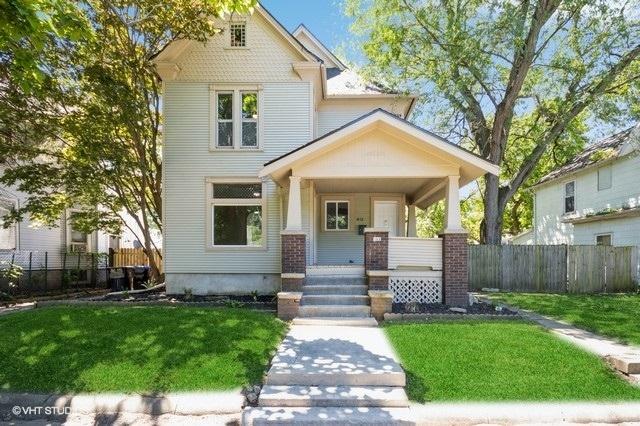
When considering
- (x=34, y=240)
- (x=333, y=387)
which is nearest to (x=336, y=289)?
(x=333, y=387)

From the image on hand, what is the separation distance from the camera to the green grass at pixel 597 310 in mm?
8234

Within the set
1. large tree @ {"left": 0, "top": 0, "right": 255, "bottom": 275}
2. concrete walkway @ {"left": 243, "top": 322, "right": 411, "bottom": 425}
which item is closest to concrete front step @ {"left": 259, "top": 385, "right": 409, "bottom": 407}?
concrete walkway @ {"left": 243, "top": 322, "right": 411, "bottom": 425}

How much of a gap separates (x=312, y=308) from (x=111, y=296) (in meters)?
6.13

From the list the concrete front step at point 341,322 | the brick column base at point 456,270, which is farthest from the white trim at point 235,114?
the brick column base at point 456,270

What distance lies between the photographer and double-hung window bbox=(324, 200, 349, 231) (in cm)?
1421

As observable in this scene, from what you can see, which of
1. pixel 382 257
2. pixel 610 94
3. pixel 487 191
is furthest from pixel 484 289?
pixel 610 94

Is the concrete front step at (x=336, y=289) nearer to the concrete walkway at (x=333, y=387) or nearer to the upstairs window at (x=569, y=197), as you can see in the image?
the concrete walkway at (x=333, y=387)

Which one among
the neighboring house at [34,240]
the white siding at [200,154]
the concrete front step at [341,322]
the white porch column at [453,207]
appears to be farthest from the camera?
Answer: the neighboring house at [34,240]

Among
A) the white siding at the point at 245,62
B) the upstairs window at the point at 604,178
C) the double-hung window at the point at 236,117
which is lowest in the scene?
the upstairs window at the point at 604,178

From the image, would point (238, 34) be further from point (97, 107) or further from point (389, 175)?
point (389, 175)

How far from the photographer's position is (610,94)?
675 inches

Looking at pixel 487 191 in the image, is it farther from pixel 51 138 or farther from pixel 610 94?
pixel 51 138

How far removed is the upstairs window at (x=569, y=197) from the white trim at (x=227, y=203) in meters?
16.3

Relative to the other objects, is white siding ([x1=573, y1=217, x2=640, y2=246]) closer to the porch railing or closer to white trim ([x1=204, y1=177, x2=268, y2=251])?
the porch railing
